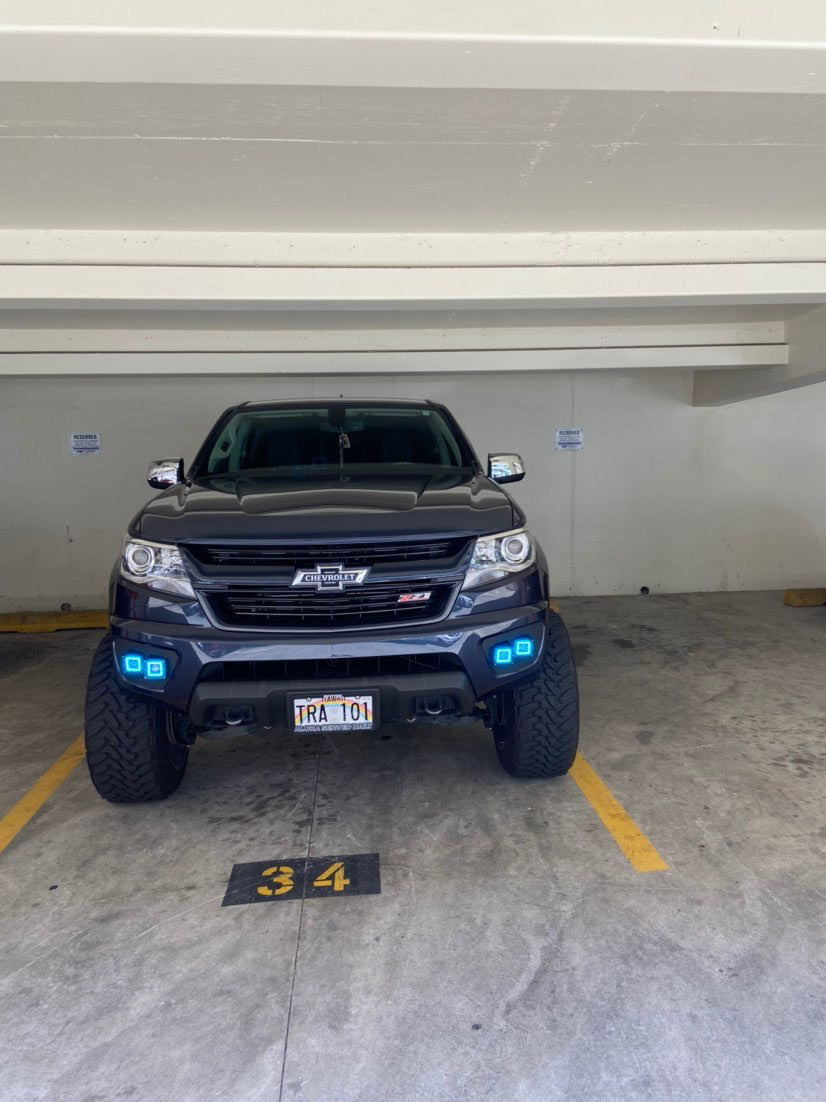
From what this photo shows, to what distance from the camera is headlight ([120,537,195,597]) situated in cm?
275

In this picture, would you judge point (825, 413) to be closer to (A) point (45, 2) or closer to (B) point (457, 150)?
(B) point (457, 150)

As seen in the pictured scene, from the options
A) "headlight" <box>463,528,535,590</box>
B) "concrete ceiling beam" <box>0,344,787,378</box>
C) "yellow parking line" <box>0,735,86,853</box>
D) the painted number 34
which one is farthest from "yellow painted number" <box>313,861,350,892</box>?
"concrete ceiling beam" <box>0,344,787,378</box>

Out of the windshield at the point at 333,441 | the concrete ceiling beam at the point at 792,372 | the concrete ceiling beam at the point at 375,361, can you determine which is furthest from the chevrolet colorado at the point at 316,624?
the concrete ceiling beam at the point at 792,372

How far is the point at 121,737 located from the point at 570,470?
5.51 meters

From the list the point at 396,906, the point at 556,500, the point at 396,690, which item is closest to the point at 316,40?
the point at 396,690

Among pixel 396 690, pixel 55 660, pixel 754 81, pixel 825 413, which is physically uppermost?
pixel 754 81

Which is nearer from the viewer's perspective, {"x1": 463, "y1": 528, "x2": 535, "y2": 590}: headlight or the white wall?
{"x1": 463, "y1": 528, "x2": 535, "y2": 590}: headlight

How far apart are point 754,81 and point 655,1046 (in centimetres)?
260

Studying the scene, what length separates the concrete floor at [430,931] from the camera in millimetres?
1829

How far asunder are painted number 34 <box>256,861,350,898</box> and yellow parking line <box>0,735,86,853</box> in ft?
3.53

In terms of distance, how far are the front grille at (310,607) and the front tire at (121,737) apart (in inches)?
19.2

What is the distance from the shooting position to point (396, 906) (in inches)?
97.0

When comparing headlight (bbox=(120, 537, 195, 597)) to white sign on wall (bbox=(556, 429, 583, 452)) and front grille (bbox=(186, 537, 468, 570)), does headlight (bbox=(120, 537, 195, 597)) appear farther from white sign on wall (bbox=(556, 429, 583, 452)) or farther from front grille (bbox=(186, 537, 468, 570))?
white sign on wall (bbox=(556, 429, 583, 452))

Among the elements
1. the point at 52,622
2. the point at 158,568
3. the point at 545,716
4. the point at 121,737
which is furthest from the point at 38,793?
the point at 52,622
